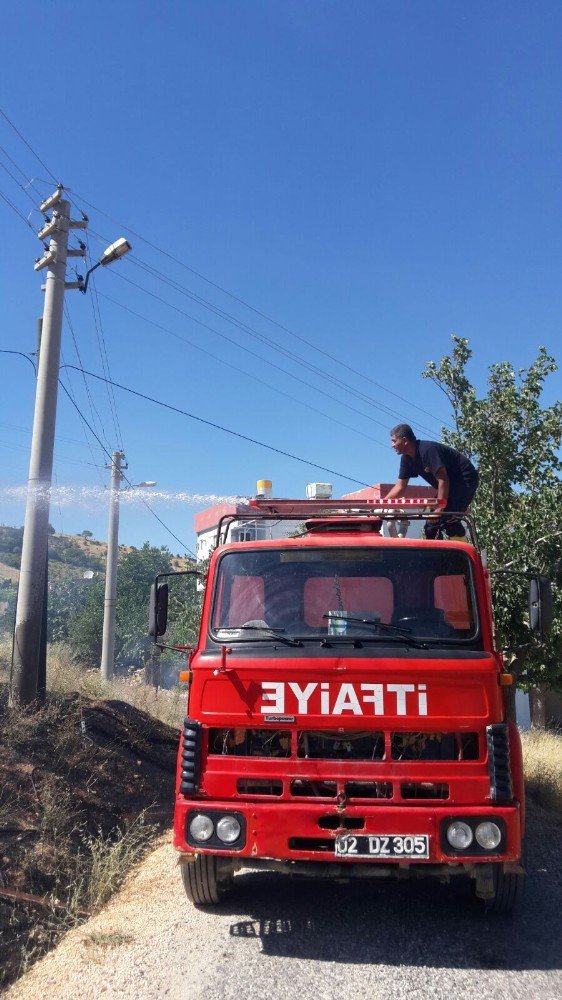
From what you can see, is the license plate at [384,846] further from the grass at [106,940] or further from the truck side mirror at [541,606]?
the truck side mirror at [541,606]

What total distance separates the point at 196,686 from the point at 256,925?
1532 mm

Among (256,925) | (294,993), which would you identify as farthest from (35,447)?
(294,993)

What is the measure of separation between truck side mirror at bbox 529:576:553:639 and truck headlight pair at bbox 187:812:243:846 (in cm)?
238

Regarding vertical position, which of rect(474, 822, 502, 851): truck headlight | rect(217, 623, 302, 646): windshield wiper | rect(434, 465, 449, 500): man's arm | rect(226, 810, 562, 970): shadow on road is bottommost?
rect(226, 810, 562, 970): shadow on road

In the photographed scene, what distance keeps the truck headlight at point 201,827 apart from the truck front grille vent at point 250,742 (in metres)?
0.38

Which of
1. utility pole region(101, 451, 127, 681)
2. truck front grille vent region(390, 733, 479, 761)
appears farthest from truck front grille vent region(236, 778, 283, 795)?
utility pole region(101, 451, 127, 681)

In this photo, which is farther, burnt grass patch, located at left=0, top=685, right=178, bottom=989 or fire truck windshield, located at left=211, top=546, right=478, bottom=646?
burnt grass patch, located at left=0, top=685, right=178, bottom=989

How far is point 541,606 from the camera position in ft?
17.8

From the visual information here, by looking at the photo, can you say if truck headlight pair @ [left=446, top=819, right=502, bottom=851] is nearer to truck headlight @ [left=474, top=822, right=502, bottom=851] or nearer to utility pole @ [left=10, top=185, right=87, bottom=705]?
truck headlight @ [left=474, top=822, right=502, bottom=851]

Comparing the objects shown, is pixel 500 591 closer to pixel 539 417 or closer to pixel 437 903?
pixel 539 417

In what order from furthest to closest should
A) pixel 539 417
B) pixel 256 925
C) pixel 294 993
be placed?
pixel 539 417 < pixel 256 925 < pixel 294 993

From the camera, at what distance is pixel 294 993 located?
4.03 metres

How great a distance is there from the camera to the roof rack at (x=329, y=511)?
5848 millimetres

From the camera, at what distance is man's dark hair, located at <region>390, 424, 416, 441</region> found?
730 centimetres
